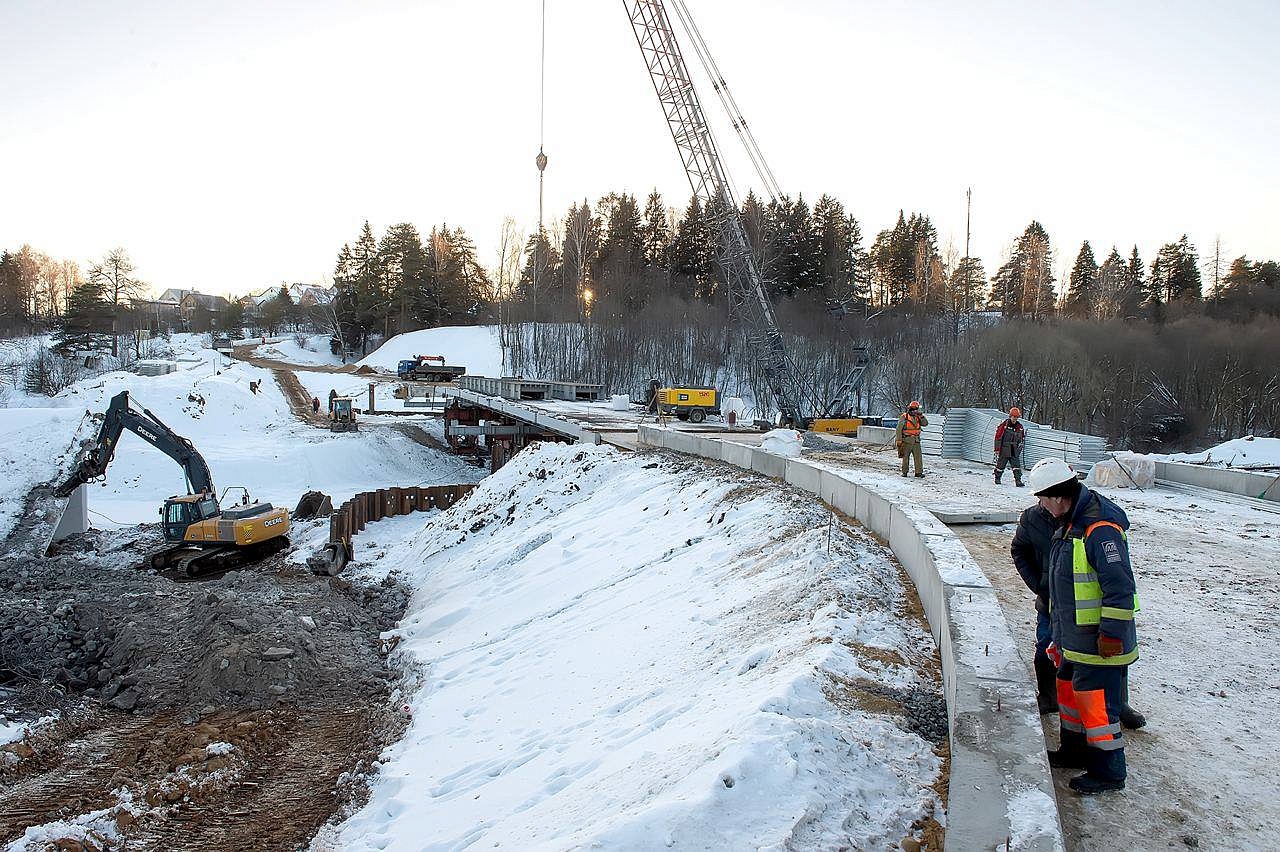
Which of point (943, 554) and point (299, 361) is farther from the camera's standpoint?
point (299, 361)

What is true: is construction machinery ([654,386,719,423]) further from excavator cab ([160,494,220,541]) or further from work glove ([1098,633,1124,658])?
work glove ([1098,633,1124,658])

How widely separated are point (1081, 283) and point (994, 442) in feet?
211

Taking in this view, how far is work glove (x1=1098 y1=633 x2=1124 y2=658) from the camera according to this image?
12.7ft

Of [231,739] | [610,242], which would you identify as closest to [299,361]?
[610,242]

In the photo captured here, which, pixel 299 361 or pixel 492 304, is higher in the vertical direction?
pixel 492 304

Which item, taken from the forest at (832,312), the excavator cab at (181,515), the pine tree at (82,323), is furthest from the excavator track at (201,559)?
the pine tree at (82,323)

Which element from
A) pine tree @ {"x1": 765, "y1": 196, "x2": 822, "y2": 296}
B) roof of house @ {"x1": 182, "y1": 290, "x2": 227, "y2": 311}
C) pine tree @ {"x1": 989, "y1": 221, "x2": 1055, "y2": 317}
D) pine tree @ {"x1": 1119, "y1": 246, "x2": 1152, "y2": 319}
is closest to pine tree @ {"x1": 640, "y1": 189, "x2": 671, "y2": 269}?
pine tree @ {"x1": 765, "y1": 196, "x2": 822, "y2": 296}

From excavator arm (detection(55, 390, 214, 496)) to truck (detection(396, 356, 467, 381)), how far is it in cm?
3515

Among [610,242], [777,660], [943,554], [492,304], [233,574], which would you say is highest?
[610,242]

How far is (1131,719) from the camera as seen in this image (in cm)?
468

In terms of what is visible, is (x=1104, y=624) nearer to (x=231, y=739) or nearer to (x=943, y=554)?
(x=943, y=554)

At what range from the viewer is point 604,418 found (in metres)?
25.8

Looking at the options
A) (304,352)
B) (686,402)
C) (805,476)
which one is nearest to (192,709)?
(805,476)

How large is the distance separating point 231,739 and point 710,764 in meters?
6.76
